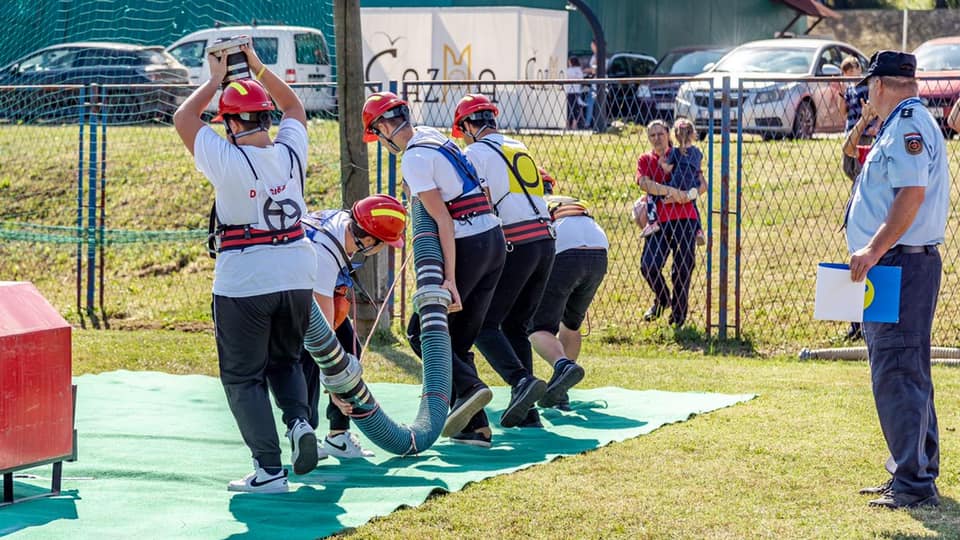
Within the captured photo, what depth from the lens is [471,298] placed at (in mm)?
7008

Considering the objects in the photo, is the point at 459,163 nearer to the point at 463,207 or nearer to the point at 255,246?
the point at 463,207

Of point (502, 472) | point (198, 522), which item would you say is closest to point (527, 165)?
point (502, 472)

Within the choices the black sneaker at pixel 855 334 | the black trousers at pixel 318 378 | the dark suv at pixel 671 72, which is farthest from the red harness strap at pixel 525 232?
the dark suv at pixel 671 72

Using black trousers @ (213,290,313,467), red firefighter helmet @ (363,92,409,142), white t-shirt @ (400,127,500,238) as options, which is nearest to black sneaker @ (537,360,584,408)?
white t-shirt @ (400,127,500,238)

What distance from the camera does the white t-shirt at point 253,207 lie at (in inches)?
222

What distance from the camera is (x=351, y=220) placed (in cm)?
656

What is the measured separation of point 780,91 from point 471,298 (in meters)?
10.1

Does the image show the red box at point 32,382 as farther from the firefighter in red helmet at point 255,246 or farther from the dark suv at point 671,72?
the dark suv at point 671,72

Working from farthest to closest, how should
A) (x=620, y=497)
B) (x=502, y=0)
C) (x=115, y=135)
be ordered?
1. (x=502, y=0)
2. (x=115, y=135)
3. (x=620, y=497)

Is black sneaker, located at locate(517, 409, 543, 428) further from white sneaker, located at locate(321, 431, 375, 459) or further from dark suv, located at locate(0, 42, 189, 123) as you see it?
dark suv, located at locate(0, 42, 189, 123)

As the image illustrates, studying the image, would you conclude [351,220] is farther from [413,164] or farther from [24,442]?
[24,442]

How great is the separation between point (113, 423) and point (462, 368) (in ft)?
6.87

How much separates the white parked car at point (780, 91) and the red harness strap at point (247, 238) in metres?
8.78

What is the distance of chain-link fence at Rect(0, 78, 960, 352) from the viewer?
12.2 metres
